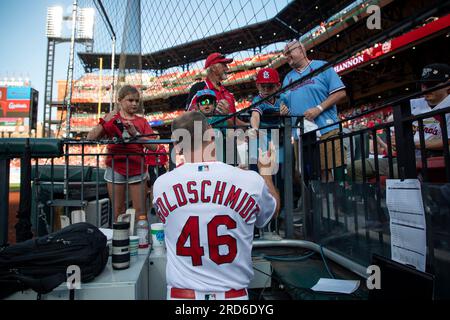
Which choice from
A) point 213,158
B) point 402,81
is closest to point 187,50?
point 402,81

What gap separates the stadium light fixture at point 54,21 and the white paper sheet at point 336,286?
37.7 m

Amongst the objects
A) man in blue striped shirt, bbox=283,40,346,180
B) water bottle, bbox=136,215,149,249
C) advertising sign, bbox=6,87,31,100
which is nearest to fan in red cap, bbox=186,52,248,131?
man in blue striped shirt, bbox=283,40,346,180

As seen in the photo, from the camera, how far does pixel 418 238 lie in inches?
48.8

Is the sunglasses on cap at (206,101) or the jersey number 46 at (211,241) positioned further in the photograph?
the sunglasses on cap at (206,101)

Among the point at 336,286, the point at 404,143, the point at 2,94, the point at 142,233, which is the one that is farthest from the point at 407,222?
the point at 2,94

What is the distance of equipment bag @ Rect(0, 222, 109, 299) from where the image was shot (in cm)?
126

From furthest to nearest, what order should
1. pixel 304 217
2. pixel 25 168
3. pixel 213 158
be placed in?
pixel 304 217 → pixel 25 168 → pixel 213 158

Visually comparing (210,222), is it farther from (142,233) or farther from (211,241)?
(142,233)

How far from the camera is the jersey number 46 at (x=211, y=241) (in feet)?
3.98

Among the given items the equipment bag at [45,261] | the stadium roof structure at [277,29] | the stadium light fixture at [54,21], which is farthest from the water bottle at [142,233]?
the stadium light fixture at [54,21]

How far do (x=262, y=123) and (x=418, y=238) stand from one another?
1.65 metres

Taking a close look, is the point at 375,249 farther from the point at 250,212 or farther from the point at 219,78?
the point at 219,78

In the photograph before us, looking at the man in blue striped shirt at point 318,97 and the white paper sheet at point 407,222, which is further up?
Answer: the man in blue striped shirt at point 318,97

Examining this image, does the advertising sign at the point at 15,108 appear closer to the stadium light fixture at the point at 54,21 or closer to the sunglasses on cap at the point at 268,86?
the stadium light fixture at the point at 54,21
